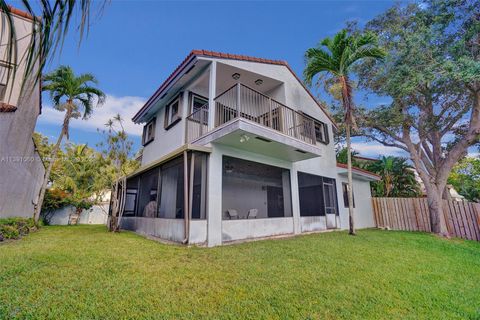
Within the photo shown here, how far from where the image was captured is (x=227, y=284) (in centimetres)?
344

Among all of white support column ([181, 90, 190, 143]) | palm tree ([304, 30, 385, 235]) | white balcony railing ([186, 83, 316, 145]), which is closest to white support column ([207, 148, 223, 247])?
white balcony railing ([186, 83, 316, 145])

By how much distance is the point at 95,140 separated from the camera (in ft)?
28.9

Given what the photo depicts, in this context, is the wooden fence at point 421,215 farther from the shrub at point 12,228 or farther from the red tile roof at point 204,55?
the shrub at point 12,228

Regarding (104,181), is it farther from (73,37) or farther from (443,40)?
(443,40)

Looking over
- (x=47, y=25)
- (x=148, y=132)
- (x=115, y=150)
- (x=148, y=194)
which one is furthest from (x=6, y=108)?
(x=47, y=25)

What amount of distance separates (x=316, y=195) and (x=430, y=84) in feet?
23.9

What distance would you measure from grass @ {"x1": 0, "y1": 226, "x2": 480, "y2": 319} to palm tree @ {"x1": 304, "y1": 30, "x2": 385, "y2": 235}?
4773 mm

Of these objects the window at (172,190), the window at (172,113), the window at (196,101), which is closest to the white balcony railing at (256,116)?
the window at (196,101)

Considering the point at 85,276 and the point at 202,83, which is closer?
the point at 85,276

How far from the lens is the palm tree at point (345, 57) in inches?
346

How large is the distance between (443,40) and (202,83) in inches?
435

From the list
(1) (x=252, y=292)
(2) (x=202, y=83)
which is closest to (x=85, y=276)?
(1) (x=252, y=292)

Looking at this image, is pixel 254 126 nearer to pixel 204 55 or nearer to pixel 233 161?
pixel 233 161

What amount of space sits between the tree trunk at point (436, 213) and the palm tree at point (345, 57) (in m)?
4.88
